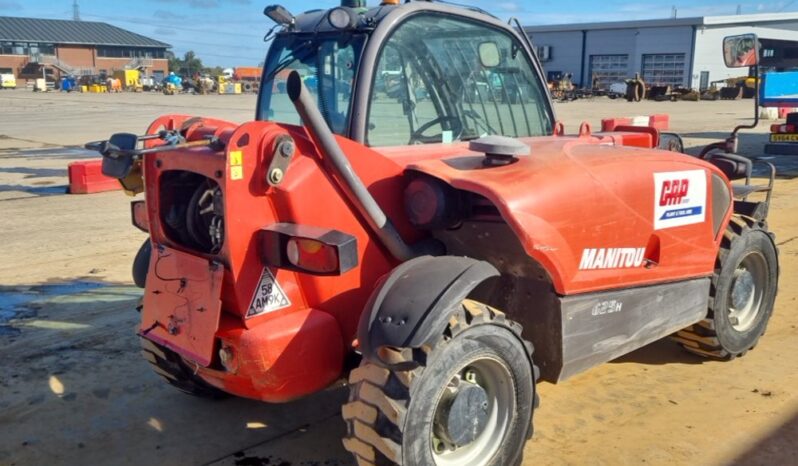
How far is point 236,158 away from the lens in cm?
288

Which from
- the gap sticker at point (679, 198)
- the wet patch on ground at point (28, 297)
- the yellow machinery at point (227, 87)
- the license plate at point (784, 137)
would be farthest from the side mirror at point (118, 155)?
the yellow machinery at point (227, 87)

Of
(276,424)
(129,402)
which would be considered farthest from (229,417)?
(129,402)

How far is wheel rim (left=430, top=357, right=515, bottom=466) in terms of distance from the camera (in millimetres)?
3176

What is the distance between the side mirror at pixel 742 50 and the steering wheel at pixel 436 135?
1.85 m

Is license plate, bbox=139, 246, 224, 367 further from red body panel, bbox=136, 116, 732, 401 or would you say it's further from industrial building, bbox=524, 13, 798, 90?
industrial building, bbox=524, 13, 798, 90

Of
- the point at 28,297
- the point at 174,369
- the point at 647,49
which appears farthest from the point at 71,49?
the point at 174,369

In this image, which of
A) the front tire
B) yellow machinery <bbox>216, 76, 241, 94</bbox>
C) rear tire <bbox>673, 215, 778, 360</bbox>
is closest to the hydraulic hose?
the front tire

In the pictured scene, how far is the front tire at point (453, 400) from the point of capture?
286cm

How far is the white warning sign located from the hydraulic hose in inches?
18.4

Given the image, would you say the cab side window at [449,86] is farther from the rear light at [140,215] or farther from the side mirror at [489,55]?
the rear light at [140,215]

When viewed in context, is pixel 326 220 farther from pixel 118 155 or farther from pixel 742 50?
pixel 742 50

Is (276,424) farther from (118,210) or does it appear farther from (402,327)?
(118,210)

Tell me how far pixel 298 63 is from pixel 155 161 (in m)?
1.07

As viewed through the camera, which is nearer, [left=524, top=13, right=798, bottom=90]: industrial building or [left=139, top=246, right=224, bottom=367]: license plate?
[left=139, top=246, right=224, bottom=367]: license plate
